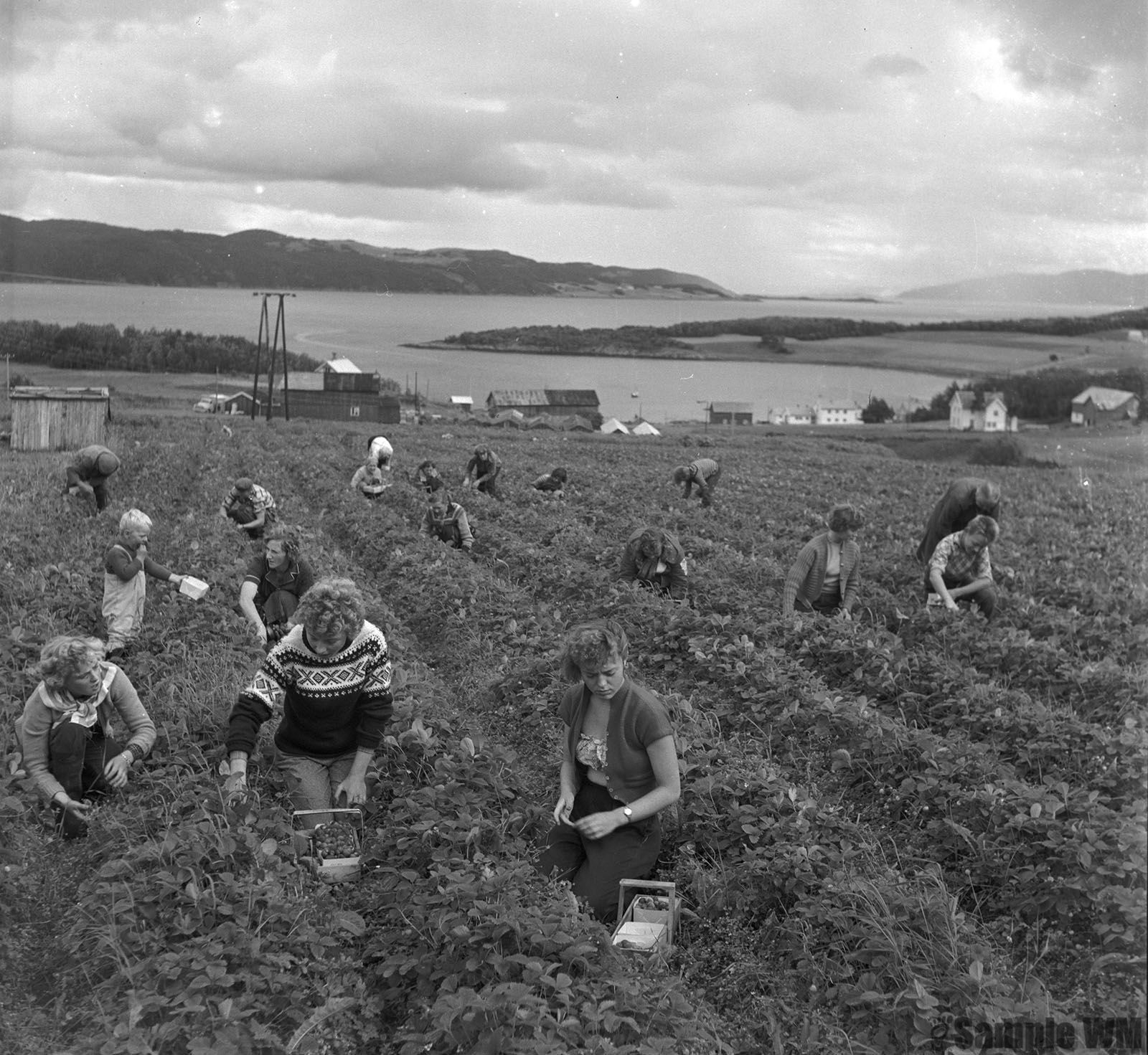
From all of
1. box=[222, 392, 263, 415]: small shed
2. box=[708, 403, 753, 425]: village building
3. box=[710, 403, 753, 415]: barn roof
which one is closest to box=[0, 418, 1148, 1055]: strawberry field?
box=[708, 403, 753, 425]: village building

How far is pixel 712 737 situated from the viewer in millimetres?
6398

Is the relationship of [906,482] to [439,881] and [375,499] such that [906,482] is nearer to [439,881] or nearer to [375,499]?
[375,499]

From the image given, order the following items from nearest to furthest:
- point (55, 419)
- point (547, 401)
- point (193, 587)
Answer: point (193, 587) → point (55, 419) → point (547, 401)

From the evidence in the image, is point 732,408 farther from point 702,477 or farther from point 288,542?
point 288,542

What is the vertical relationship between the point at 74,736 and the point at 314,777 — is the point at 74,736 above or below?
above

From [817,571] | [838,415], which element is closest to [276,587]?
[817,571]

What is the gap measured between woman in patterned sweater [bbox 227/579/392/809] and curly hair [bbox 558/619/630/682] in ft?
3.72

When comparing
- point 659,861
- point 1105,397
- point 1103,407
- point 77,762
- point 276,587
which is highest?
point 1105,397

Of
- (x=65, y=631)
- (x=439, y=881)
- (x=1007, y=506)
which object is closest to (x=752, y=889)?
(x=439, y=881)

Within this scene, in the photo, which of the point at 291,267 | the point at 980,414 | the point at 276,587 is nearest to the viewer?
the point at 276,587

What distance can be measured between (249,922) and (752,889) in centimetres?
211

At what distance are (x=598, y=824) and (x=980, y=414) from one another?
146ft

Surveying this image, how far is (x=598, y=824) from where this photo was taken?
488cm

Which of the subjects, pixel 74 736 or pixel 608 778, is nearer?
pixel 608 778
